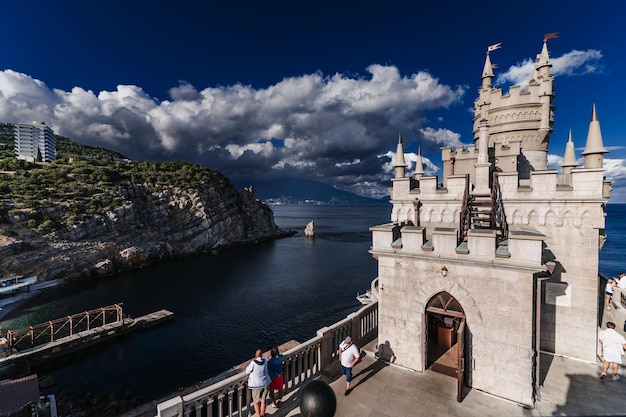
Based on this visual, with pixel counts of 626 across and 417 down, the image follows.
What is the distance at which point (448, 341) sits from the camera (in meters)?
10.5

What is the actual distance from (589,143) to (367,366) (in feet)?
36.0

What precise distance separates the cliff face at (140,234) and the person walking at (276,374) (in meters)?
55.0

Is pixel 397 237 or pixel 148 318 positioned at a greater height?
pixel 397 237

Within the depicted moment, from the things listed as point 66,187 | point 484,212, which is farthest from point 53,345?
point 66,187

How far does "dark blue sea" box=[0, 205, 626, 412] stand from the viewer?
23.2m

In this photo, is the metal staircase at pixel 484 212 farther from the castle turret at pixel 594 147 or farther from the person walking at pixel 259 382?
the person walking at pixel 259 382

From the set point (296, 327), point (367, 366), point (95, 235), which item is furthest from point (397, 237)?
point (95, 235)

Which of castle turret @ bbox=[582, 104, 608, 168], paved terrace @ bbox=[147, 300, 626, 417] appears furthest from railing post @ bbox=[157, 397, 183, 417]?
castle turret @ bbox=[582, 104, 608, 168]

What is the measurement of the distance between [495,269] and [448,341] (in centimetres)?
445

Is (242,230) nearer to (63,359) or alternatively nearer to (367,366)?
(63,359)

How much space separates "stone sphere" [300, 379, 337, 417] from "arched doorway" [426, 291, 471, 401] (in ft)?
15.1

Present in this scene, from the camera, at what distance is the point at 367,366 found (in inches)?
361

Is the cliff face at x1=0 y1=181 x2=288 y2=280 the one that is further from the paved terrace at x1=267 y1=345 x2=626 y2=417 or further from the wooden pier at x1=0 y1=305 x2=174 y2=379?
the paved terrace at x1=267 y1=345 x2=626 y2=417

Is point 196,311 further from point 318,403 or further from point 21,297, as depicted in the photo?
point 318,403
